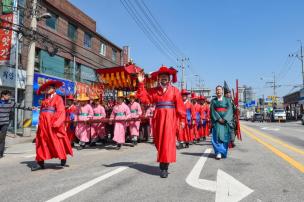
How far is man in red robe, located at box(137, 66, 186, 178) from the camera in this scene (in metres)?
5.38

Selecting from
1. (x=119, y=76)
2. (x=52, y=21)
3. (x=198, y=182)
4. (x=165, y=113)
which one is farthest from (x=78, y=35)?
(x=198, y=182)

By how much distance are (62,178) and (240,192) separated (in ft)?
9.43

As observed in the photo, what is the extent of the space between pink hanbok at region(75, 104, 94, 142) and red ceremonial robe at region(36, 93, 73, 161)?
4.51 meters

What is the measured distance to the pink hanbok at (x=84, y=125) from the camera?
1090 cm

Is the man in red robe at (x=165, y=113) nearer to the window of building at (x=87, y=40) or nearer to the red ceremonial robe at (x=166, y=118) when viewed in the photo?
the red ceremonial robe at (x=166, y=118)

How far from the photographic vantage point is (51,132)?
243 inches

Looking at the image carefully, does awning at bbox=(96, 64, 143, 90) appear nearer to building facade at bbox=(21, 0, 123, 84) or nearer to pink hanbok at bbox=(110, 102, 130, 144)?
pink hanbok at bbox=(110, 102, 130, 144)

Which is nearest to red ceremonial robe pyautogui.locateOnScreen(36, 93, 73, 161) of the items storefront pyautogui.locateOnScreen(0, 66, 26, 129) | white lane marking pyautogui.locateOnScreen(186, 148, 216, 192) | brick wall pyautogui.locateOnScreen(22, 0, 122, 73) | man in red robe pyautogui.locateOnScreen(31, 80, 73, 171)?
man in red robe pyautogui.locateOnScreen(31, 80, 73, 171)

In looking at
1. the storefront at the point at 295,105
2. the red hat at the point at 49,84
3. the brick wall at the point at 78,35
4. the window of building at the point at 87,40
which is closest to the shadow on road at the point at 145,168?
the red hat at the point at 49,84

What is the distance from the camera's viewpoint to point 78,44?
2414 centimetres

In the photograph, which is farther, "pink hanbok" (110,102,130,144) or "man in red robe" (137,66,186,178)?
"pink hanbok" (110,102,130,144)

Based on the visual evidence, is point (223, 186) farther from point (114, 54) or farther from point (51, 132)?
point (114, 54)

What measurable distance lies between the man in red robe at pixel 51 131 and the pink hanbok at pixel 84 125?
4451 mm

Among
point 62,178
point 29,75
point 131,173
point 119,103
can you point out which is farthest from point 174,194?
point 29,75
